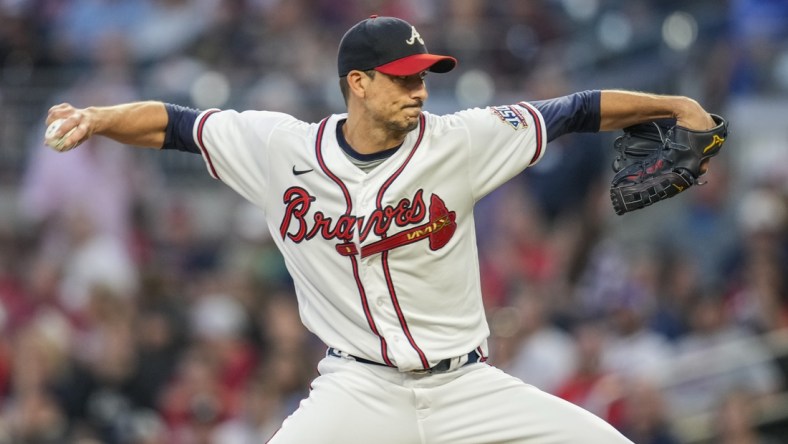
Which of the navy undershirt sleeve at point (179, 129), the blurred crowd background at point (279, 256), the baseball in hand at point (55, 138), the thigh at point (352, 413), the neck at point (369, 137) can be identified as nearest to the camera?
the baseball in hand at point (55, 138)

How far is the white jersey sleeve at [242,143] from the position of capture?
17.5 ft

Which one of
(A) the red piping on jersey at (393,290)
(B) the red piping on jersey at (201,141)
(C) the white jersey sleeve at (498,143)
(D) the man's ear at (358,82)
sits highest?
(D) the man's ear at (358,82)

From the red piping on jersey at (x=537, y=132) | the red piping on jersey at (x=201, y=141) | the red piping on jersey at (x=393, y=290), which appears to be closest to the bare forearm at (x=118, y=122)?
the red piping on jersey at (x=201, y=141)

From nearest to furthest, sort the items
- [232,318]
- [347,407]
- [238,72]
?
1. [347,407]
2. [232,318]
3. [238,72]

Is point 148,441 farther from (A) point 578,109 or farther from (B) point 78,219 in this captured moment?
(A) point 578,109

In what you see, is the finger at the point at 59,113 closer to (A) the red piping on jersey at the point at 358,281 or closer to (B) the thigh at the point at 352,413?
(A) the red piping on jersey at the point at 358,281

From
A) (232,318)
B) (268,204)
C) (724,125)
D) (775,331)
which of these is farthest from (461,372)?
(232,318)

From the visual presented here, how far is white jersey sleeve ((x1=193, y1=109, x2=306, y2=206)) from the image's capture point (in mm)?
5340

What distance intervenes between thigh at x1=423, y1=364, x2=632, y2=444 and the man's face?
3.04 ft

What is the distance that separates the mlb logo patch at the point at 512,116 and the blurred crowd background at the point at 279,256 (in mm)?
3352

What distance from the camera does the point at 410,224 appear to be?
5.18 metres

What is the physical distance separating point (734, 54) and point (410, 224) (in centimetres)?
544

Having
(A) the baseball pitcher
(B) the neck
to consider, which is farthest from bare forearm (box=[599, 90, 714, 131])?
(B) the neck

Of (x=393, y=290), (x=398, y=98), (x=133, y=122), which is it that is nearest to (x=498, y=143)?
(x=398, y=98)
